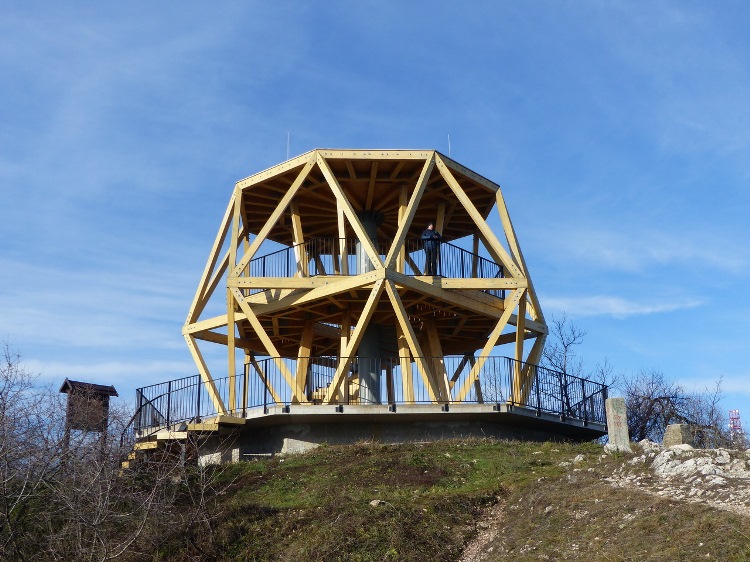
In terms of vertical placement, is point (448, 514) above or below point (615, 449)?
below

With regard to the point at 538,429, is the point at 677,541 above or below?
below

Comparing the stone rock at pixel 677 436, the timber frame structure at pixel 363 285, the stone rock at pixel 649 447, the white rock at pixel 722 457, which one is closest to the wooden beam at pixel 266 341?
the timber frame structure at pixel 363 285

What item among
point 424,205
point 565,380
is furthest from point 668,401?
point 424,205

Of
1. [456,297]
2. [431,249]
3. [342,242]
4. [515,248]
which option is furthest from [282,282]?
[515,248]

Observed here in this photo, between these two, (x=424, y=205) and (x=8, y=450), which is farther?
(x=424, y=205)

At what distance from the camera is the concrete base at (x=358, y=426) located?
82.1 feet

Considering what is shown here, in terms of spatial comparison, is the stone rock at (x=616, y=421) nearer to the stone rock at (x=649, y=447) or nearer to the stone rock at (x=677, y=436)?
the stone rock at (x=649, y=447)

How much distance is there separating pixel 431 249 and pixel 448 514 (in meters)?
11.6

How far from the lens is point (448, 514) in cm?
1791

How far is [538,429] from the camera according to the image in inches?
1094

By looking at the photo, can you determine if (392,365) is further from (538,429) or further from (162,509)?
(162,509)

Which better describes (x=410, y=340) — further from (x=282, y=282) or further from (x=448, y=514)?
(x=448, y=514)

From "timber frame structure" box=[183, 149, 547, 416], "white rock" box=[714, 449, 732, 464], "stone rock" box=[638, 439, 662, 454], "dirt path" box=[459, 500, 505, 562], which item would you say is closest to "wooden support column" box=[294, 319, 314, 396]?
"timber frame structure" box=[183, 149, 547, 416]

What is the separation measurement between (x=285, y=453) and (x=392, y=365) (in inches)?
243
